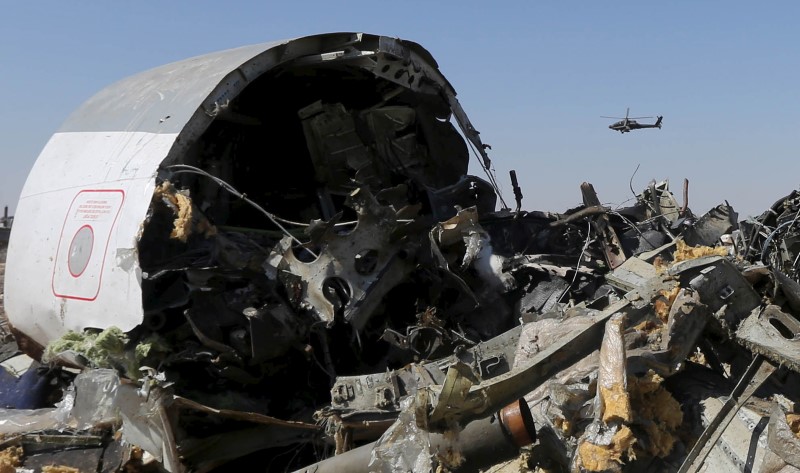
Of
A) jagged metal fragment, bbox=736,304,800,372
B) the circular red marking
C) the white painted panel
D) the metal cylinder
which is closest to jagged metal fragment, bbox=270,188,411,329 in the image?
the white painted panel

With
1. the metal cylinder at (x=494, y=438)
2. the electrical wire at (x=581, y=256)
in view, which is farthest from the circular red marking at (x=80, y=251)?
the electrical wire at (x=581, y=256)

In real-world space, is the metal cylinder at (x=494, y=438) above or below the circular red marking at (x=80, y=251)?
below

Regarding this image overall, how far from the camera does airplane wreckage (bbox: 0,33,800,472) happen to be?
3.14 meters

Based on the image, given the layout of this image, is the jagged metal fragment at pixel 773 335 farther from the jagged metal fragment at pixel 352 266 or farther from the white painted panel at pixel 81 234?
the white painted panel at pixel 81 234

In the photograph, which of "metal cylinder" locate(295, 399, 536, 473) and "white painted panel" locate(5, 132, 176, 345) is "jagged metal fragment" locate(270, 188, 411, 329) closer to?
"white painted panel" locate(5, 132, 176, 345)

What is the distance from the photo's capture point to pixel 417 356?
4.95 metres

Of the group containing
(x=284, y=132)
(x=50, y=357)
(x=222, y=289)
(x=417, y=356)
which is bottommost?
(x=417, y=356)

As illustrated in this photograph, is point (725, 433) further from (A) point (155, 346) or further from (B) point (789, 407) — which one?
(A) point (155, 346)

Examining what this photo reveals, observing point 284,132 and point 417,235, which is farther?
point 284,132

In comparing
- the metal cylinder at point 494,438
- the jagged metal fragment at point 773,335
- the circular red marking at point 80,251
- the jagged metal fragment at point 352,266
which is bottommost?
the metal cylinder at point 494,438

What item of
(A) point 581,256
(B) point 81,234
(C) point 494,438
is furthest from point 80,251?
(A) point 581,256

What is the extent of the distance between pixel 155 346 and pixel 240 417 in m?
0.74

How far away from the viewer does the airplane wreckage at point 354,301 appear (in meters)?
3.14

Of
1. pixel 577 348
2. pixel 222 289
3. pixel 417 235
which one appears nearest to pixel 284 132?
pixel 417 235
